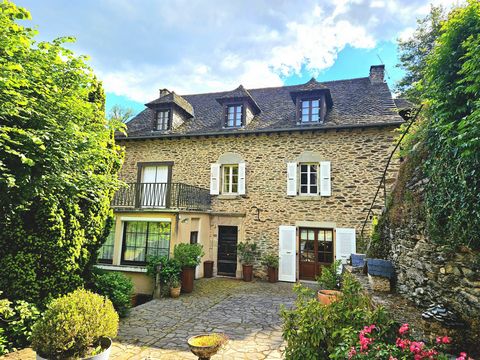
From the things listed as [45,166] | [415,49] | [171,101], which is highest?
[415,49]

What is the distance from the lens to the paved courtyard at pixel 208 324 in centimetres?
429

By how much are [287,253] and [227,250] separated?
2.47 metres

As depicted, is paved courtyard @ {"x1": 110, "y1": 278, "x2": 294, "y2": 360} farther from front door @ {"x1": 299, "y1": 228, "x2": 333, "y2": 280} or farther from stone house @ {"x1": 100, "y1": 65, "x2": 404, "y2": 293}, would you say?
stone house @ {"x1": 100, "y1": 65, "x2": 404, "y2": 293}

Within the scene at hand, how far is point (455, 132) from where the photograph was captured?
302 cm

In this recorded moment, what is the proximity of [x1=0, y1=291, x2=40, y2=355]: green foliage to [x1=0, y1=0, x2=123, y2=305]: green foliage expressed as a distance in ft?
0.82

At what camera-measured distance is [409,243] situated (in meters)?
4.16

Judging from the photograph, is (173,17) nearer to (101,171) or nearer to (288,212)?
(101,171)

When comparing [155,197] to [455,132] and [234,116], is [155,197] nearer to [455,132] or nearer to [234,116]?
[234,116]

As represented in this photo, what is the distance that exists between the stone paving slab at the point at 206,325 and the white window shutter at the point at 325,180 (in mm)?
3778

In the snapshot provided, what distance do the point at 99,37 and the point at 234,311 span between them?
6.52m

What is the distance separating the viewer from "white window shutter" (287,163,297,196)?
33.3 ft

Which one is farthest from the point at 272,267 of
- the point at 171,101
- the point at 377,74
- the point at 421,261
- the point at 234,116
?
the point at 377,74

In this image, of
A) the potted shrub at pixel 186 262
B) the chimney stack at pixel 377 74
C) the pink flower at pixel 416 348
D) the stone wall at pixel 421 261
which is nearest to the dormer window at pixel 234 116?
the potted shrub at pixel 186 262

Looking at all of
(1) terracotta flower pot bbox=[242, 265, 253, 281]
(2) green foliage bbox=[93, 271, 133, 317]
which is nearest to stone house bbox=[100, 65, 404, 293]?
(1) terracotta flower pot bbox=[242, 265, 253, 281]
